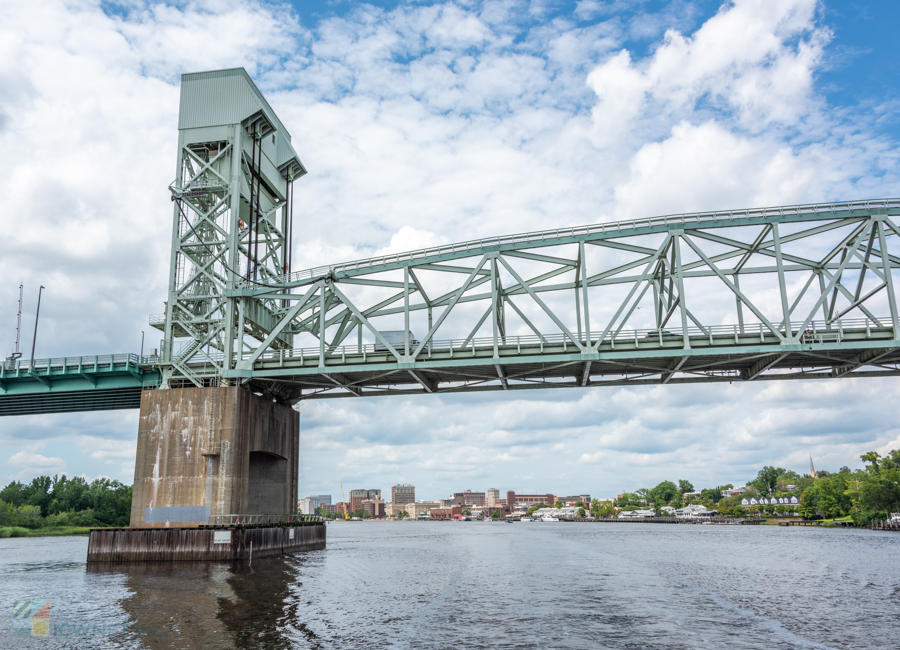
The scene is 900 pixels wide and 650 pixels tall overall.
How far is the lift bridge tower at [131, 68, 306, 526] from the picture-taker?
47781mm

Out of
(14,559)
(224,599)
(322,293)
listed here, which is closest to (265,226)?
(322,293)

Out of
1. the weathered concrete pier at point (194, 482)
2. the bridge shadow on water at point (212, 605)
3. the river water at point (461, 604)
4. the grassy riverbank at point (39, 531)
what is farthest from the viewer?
the grassy riverbank at point (39, 531)

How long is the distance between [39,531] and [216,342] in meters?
80.2

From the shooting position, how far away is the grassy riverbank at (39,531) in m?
101

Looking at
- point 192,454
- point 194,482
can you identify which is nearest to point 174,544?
point 194,482

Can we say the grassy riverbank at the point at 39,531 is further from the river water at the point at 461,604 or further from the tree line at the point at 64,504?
the river water at the point at 461,604

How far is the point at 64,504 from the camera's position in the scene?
126875 mm

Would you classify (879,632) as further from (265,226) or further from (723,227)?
(265,226)

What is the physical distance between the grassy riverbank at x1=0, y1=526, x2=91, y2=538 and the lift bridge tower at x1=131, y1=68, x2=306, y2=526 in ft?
231

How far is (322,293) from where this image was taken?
2023 inches

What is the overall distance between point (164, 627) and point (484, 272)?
33.9 m

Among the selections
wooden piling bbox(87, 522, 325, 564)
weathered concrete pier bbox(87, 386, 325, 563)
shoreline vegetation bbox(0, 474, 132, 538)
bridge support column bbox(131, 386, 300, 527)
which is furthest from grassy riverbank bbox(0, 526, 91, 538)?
wooden piling bbox(87, 522, 325, 564)

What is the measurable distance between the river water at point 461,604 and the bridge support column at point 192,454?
18.1 ft

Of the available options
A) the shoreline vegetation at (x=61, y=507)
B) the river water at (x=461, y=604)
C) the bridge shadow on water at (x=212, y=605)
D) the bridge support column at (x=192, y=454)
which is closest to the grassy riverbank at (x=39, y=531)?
the shoreline vegetation at (x=61, y=507)
